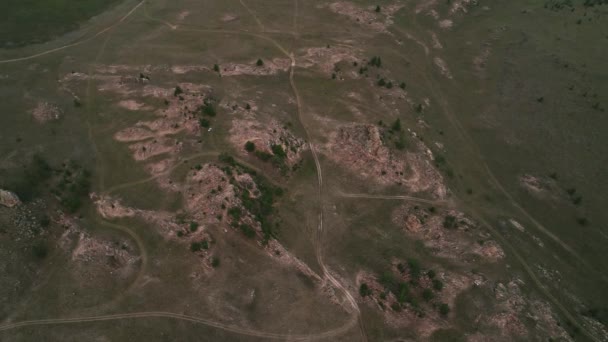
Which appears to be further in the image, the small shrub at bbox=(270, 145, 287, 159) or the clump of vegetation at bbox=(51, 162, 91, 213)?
the small shrub at bbox=(270, 145, 287, 159)

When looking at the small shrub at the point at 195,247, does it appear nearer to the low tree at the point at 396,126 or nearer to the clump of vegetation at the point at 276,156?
the clump of vegetation at the point at 276,156

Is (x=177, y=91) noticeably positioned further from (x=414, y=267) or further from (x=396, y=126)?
(x=414, y=267)

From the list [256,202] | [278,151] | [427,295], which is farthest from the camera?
[278,151]

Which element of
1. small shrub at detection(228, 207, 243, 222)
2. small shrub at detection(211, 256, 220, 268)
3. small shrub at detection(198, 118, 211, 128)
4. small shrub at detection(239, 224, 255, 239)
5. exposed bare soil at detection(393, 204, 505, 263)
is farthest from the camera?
small shrub at detection(198, 118, 211, 128)

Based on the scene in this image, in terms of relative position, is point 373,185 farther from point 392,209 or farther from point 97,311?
point 97,311

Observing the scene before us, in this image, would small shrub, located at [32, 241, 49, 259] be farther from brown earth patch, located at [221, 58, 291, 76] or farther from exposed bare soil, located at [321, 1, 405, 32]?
exposed bare soil, located at [321, 1, 405, 32]

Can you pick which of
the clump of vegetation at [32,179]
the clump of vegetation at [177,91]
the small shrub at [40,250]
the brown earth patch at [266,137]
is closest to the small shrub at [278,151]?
the brown earth patch at [266,137]

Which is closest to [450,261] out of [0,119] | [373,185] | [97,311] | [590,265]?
[373,185]

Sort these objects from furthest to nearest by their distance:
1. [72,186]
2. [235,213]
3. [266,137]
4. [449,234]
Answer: [266,137]
[449,234]
[72,186]
[235,213]

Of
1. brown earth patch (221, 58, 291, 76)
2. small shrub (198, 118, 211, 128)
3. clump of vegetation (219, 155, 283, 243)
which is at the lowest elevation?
clump of vegetation (219, 155, 283, 243)

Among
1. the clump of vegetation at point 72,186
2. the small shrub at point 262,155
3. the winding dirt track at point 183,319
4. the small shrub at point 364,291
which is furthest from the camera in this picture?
the small shrub at point 262,155

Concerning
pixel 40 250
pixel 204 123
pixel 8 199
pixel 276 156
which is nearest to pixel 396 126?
pixel 276 156

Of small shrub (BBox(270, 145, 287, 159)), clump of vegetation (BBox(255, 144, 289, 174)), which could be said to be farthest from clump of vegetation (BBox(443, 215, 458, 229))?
small shrub (BBox(270, 145, 287, 159))
